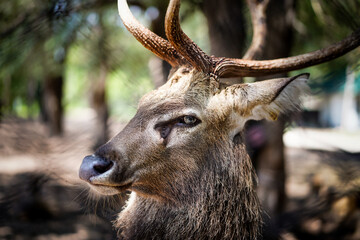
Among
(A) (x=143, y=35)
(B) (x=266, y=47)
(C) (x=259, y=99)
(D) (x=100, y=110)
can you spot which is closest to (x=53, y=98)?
(D) (x=100, y=110)

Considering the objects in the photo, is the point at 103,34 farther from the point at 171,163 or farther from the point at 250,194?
the point at 250,194

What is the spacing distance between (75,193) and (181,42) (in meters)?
1.49

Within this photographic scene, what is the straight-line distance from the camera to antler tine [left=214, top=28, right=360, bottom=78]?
184 cm

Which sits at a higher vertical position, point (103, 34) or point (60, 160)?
point (103, 34)

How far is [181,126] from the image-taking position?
184 centimetres

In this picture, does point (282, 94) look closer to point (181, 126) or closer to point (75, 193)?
point (181, 126)

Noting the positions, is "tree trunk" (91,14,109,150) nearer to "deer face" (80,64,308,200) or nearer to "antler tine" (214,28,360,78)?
"deer face" (80,64,308,200)

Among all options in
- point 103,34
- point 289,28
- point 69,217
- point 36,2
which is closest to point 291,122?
point 289,28

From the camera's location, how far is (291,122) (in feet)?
9.87

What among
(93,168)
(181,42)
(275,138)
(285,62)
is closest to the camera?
(93,168)

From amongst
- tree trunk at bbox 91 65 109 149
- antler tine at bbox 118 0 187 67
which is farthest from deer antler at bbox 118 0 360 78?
tree trunk at bbox 91 65 109 149

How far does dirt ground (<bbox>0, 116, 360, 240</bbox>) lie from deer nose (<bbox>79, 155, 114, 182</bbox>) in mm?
567

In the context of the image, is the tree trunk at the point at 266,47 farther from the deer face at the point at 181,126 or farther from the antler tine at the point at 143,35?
the antler tine at the point at 143,35

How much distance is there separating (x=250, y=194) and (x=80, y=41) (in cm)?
210
